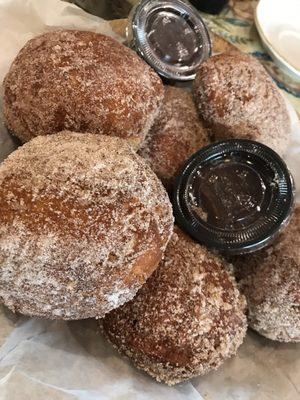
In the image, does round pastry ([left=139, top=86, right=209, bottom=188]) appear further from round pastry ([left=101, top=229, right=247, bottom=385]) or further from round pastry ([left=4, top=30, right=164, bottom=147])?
round pastry ([left=101, top=229, right=247, bottom=385])

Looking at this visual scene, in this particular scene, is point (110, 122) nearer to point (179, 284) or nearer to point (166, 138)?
point (166, 138)

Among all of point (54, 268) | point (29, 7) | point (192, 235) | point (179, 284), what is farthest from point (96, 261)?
point (29, 7)

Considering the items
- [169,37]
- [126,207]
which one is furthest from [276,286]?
[169,37]

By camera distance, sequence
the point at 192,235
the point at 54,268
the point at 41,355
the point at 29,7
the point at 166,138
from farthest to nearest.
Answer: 1. the point at 29,7
2. the point at 166,138
3. the point at 192,235
4. the point at 41,355
5. the point at 54,268

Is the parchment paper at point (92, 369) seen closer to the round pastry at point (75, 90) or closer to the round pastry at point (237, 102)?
the round pastry at point (75, 90)

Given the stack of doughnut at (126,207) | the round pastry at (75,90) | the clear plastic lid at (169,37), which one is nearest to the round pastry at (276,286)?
the stack of doughnut at (126,207)

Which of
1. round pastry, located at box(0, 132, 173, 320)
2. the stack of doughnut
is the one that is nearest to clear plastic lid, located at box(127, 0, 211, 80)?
the stack of doughnut

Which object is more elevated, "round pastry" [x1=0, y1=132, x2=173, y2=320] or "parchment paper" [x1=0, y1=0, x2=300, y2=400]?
"round pastry" [x1=0, y1=132, x2=173, y2=320]
